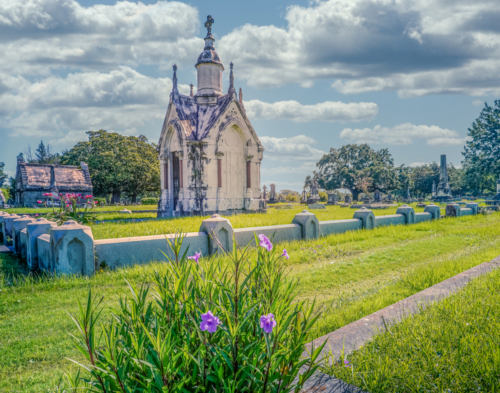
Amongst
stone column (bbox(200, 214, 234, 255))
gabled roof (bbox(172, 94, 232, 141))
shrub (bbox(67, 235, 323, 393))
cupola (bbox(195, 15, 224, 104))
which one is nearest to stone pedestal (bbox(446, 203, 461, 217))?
gabled roof (bbox(172, 94, 232, 141))

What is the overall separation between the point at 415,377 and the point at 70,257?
18.2 ft

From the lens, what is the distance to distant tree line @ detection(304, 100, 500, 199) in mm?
33938

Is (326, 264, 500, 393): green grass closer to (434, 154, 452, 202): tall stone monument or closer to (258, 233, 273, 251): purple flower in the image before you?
(258, 233, 273, 251): purple flower

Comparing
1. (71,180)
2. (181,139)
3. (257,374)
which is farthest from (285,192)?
(257,374)

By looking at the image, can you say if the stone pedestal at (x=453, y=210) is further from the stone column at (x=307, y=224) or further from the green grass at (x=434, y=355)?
the green grass at (x=434, y=355)

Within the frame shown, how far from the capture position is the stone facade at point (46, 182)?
1237 inches

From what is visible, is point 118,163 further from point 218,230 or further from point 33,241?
point 218,230

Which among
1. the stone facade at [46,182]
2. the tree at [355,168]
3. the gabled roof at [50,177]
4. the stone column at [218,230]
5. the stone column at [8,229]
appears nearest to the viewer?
the stone column at [218,230]

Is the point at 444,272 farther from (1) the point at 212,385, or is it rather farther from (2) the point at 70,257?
(2) the point at 70,257

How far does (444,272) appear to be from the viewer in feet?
17.9

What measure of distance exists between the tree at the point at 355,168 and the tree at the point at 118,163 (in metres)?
28.3

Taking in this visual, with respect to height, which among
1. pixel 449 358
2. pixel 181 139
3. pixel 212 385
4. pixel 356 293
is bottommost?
pixel 356 293

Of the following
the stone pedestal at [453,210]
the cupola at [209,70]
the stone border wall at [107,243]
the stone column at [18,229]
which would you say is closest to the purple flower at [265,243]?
the stone border wall at [107,243]

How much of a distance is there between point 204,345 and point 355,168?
192 feet
